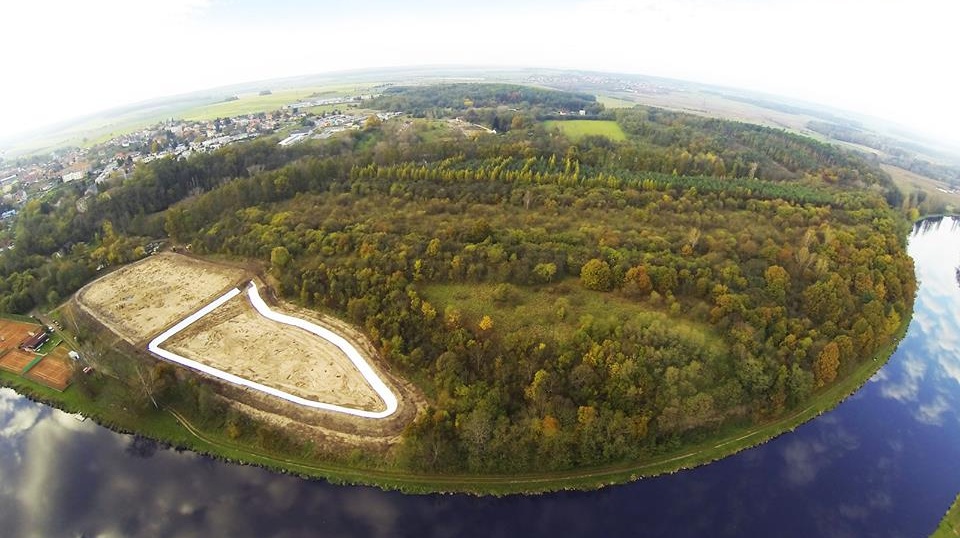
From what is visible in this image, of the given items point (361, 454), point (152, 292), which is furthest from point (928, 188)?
point (152, 292)

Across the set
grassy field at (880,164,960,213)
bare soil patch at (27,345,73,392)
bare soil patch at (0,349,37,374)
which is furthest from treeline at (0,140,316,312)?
grassy field at (880,164,960,213)

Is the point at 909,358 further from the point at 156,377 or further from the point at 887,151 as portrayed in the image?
the point at 887,151

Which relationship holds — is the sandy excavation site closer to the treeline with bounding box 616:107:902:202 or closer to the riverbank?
the riverbank

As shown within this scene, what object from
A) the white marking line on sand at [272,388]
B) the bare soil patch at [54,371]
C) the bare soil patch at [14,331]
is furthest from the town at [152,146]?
the white marking line on sand at [272,388]

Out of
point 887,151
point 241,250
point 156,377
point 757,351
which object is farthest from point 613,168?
point 887,151

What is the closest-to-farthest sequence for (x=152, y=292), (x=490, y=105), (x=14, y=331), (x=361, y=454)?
(x=361, y=454) → (x=14, y=331) → (x=152, y=292) → (x=490, y=105)

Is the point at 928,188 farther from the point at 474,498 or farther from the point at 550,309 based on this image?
the point at 474,498
